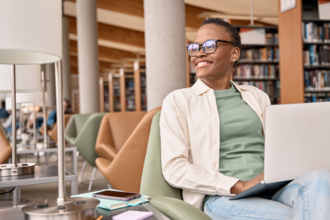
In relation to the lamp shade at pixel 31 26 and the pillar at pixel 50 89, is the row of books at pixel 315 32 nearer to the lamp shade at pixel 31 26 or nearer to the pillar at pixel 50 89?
the lamp shade at pixel 31 26

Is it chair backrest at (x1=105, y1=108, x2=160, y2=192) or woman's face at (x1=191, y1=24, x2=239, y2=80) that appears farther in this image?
chair backrest at (x1=105, y1=108, x2=160, y2=192)

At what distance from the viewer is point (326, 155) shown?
117cm

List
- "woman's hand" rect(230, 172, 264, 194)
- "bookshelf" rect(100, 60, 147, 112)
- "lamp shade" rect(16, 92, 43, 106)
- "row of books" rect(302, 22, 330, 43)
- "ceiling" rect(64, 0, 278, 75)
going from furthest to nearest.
Answer: "bookshelf" rect(100, 60, 147, 112)
"ceiling" rect(64, 0, 278, 75)
"row of books" rect(302, 22, 330, 43)
"lamp shade" rect(16, 92, 43, 106)
"woman's hand" rect(230, 172, 264, 194)

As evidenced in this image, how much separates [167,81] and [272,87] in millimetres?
3839

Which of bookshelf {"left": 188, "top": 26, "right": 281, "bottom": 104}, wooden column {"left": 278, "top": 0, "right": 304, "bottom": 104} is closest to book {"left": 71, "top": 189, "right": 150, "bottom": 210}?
wooden column {"left": 278, "top": 0, "right": 304, "bottom": 104}

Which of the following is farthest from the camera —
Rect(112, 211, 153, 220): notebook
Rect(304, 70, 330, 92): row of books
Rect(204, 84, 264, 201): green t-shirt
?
Rect(304, 70, 330, 92): row of books

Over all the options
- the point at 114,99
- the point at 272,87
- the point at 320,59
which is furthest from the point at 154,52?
the point at 114,99

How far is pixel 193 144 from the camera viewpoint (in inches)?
61.6

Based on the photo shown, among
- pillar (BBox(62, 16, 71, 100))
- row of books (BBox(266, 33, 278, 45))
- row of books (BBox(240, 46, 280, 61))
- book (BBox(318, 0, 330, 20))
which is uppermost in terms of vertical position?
pillar (BBox(62, 16, 71, 100))

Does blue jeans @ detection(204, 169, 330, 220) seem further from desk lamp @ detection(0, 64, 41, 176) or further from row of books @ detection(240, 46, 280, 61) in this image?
row of books @ detection(240, 46, 280, 61)

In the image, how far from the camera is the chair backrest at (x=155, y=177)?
1471 millimetres

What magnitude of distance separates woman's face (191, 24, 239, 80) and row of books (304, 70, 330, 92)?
389 cm

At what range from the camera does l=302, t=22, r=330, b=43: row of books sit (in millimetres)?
4879

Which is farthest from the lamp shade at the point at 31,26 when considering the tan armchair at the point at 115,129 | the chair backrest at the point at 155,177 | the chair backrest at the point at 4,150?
the tan armchair at the point at 115,129
